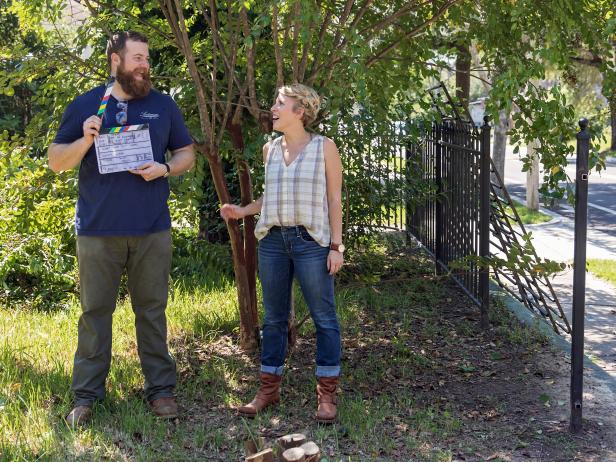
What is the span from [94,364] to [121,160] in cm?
109

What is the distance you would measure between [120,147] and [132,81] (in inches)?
13.2

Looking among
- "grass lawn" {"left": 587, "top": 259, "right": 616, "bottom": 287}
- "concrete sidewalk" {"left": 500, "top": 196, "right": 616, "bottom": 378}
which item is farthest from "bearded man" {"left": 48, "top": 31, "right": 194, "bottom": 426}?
"grass lawn" {"left": 587, "top": 259, "right": 616, "bottom": 287}

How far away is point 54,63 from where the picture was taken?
5.35 metres

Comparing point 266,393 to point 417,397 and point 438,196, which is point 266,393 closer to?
point 417,397

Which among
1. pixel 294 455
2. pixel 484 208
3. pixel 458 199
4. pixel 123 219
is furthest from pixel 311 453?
pixel 458 199

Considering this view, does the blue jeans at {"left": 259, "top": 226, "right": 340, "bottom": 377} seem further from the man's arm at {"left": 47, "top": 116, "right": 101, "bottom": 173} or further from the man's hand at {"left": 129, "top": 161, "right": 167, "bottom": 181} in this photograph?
the man's arm at {"left": 47, "top": 116, "right": 101, "bottom": 173}

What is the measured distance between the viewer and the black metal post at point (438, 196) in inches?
309

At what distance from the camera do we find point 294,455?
290cm

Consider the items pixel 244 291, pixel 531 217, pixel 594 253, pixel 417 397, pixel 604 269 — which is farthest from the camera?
pixel 531 217

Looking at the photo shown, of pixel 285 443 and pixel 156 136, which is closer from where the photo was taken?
pixel 285 443

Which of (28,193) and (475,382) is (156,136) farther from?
(475,382)

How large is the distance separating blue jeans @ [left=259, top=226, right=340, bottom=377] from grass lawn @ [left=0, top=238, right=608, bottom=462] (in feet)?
1.08

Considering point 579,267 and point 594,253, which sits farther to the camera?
point 594,253

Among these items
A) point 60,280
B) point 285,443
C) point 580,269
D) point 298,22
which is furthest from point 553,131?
point 60,280
